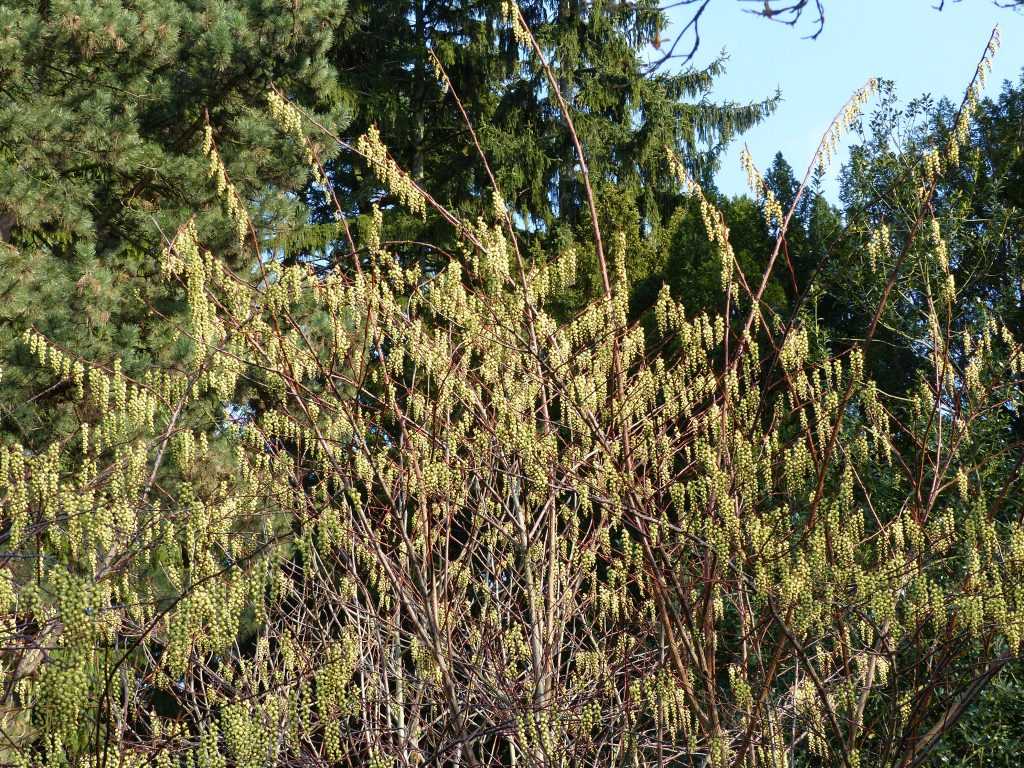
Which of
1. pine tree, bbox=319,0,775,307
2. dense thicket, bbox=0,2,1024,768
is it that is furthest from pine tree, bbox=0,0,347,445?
pine tree, bbox=319,0,775,307

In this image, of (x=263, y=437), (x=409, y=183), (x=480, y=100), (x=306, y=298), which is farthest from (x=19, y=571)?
(x=480, y=100)

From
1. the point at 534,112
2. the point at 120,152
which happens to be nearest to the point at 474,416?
the point at 120,152

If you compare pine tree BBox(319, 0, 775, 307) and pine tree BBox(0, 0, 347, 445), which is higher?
pine tree BBox(319, 0, 775, 307)

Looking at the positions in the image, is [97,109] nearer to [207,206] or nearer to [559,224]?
[207,206]

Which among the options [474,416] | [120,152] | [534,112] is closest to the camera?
[474,416]

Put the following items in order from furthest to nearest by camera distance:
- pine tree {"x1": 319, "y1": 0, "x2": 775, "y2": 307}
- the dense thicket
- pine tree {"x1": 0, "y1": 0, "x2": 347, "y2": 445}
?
pine tree {"x1": 319, "y1": 0, "x2": 775, "y2": 307} < pine tree {"x1": 0, "y1": 0, "x2": 347, "y2": 445} < the dense thicket

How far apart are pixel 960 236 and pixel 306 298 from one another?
22.0 feet

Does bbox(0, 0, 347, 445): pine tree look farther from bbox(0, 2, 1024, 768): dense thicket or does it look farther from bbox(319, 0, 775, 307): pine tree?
bbox(319, 0, 775, 307): pine tree

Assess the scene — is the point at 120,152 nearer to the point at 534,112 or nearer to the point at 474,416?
the point at 474,416

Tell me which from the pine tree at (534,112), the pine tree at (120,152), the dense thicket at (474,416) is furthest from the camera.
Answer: the pine tree at (534,112)

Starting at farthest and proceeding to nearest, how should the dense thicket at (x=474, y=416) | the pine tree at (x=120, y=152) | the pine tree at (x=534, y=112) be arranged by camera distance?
the pine tree at (x=534, y=112)
the pine tree at (x=120, y=152)
the dense thicket at (x=474, y=416)

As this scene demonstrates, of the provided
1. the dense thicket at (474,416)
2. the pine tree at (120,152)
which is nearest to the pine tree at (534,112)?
the dense thicket at (474,416)

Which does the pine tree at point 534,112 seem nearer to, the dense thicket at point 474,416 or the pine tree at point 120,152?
the dense thicket at point 474,416

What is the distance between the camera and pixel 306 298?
8.11 meters
